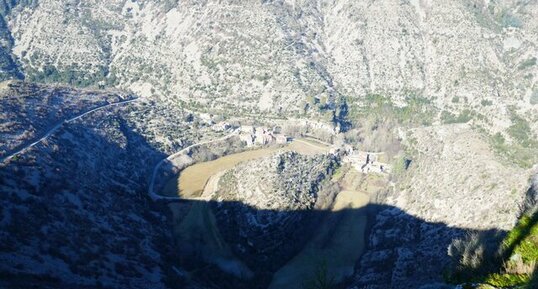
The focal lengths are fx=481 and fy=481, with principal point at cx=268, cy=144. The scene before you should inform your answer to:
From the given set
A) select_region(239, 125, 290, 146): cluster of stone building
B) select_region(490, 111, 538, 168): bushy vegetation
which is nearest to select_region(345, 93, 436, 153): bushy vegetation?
select_region(239, 125, 290, 146): cluster of stone building

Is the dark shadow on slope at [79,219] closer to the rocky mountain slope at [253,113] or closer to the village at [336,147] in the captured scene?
the rocky mountain slope at [253,113]

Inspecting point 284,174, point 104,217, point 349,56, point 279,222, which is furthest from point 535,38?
point 104,217

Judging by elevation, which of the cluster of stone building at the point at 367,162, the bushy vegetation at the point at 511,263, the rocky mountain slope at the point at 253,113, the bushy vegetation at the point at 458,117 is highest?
the bushy vegetation at the point at 511,263

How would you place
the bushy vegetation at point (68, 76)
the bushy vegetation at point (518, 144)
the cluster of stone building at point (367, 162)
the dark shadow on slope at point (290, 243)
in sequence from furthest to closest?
1. the bushy vegetation at point (68, 76)
2. the cluster of stone building at point (367, 162)
3. the bushy vegetation at point (518, 144)
4. the dark shadow on slope at point (290, 243)

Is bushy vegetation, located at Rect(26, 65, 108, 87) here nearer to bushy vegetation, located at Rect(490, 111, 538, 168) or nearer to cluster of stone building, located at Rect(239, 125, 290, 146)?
cluster of stone building, located at Rect(239, 125, 290, 146)

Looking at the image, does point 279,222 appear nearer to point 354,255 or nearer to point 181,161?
point 354,255

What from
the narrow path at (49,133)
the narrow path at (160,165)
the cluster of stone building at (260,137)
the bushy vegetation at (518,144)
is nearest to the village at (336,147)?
the cluster of stone building at (260,137)

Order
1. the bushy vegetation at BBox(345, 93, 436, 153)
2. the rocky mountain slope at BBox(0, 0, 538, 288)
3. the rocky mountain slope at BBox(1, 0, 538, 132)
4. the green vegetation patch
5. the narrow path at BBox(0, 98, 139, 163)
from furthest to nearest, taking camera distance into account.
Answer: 1. the rocky mountain slope at BBox(1, 0, 538, 132)
2. the green vegetation patch
3. the bushy vegetation at BBox(345, 93, 436, 153)
4. the narrow path at BBox(0, 98, 139, 163)
5. the rocky mountain slope at BBox(0, 0, 538, 288)

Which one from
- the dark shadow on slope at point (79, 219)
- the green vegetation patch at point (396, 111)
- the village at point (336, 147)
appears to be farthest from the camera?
the green vegetation patch at point (396, 111)
